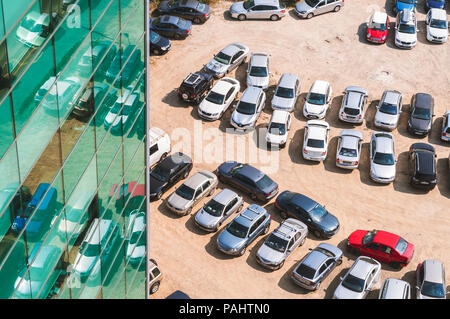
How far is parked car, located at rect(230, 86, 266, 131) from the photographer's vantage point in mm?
39875

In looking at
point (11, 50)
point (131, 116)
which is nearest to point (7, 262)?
point (11, 50)

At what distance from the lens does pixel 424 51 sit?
160 ft

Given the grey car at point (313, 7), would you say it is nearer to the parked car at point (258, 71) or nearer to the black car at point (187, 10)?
the black car at point (187, 10)

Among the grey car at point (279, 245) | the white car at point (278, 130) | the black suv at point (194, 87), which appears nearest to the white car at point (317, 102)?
the white car at point (278, 130)

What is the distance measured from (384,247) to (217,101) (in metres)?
14.3

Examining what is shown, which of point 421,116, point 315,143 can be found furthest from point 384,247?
point 421,116

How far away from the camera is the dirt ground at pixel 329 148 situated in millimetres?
32000

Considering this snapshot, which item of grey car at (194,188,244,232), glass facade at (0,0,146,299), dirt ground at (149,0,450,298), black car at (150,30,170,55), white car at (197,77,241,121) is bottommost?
dirt ground at (149,0,450,298)

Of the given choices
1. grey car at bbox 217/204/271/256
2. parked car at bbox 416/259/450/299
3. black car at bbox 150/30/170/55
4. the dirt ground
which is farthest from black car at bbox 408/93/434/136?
black car at bbox 150/30/170/55

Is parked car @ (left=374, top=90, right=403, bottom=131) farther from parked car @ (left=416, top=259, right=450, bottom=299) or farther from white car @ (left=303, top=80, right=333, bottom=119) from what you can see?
parked car @ (left=416, top=259, right=450, bottom=299)

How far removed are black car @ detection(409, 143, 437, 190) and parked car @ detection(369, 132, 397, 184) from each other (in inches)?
42.3
